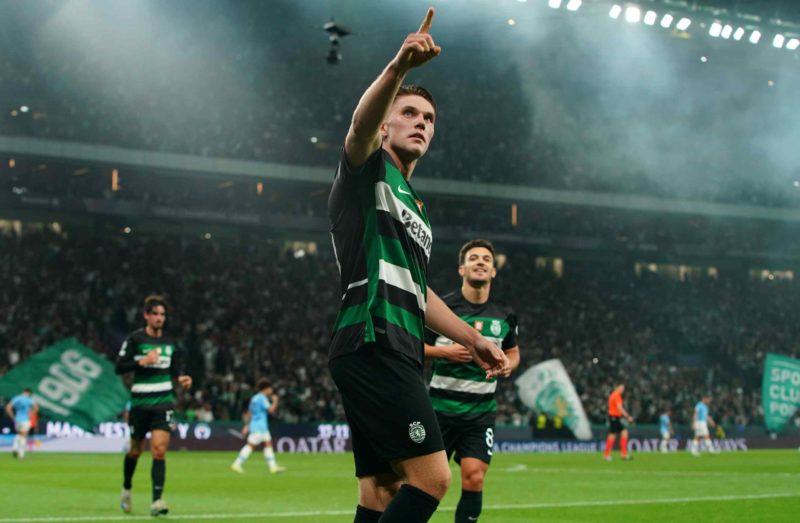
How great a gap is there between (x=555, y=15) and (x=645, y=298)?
2705 cm

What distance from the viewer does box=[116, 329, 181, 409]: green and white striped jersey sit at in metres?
13.0

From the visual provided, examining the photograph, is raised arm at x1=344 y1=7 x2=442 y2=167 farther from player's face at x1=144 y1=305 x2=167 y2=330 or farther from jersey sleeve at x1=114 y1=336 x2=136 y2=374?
jersey sleeve at x1=114 y1=336 x2=136 y2=374

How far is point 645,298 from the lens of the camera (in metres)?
57.1

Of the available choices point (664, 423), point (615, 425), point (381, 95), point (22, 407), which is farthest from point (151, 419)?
point (664, 423)

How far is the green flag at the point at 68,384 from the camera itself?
3022 centimetres

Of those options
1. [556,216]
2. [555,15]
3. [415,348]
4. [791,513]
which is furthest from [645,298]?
[415,348]

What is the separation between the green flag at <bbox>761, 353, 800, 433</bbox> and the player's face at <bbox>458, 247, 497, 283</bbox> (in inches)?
1044

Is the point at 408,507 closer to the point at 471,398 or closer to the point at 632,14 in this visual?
the point at 471,398

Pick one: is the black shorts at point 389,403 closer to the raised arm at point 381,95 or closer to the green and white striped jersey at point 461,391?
the raised arm at point 381,95

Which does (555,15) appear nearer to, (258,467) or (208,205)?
(258,467)

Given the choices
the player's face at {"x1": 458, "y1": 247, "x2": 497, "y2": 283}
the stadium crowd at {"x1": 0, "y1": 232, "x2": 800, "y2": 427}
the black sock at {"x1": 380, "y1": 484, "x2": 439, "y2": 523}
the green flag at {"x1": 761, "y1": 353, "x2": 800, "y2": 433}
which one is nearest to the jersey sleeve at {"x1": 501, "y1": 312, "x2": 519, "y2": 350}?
the player's face at {"x1": 458, "y1": 247, "x2": 497, "y2": 283}

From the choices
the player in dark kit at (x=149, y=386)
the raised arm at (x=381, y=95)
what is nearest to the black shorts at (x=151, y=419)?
the player in dark kit at (x=149, y=386)

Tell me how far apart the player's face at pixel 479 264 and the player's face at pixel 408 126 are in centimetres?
459

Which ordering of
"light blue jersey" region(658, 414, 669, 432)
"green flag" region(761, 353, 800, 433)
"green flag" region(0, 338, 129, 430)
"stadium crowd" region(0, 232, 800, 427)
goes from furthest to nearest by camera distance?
"stadium crowd" region(0, 232, 800, 427) < "light blue jersey" region(658, 414, 669, 432) < "green flag" region(761, 353, 800, 433) < "green flag" region(0, 338, 129, 430)
